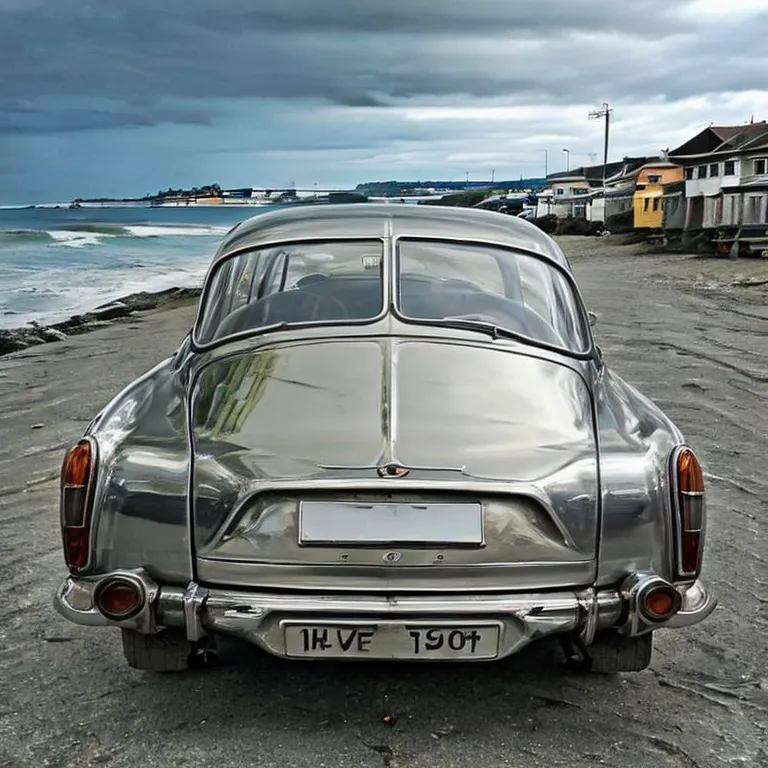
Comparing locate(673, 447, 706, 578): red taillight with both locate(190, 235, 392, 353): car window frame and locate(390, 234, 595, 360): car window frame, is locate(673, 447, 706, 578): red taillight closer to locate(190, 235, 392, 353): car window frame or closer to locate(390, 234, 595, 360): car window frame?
locate(390, 234, 595, 360): car window frame

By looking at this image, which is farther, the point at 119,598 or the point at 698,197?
the point at 698,197

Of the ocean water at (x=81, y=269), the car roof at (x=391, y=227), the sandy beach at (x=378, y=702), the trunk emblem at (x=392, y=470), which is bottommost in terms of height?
the ocean water at (x=81, y=269)

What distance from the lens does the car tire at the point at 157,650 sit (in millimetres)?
3279

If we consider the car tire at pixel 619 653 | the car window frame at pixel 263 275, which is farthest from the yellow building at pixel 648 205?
the car tire at pixel 619 653

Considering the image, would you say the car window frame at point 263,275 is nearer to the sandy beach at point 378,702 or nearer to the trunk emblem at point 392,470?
the trunk emblem at point 392,470

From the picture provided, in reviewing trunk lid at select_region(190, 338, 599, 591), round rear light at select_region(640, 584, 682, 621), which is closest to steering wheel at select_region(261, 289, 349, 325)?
trunk lid at select_region(190, 338, 599, 591)

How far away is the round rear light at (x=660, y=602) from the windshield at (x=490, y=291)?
3.85 ft

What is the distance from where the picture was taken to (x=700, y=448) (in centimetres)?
718

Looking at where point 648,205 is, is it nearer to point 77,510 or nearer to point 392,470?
point 392,470

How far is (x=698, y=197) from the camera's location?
3978 cm

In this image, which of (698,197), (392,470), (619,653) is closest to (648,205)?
(698,197)

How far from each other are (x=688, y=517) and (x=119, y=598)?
1.93m

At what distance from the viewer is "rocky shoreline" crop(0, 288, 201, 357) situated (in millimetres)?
15688

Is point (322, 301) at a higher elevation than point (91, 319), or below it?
higher
